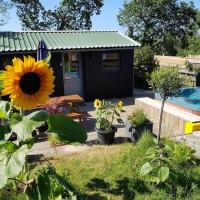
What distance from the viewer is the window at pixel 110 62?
14606 mm

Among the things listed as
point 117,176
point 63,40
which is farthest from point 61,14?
point 117,176

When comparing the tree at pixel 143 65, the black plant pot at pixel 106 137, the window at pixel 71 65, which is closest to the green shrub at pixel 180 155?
the black plant pot at pixel 106 137

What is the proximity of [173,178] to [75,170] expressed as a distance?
77.0 inches

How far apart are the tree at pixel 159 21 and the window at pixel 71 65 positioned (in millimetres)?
25535

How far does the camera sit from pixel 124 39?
15.2m

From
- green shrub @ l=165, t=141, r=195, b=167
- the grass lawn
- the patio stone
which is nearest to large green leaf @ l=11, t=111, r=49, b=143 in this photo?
the grass lawn

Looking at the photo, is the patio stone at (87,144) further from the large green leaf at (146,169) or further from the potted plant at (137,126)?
the large green leaf at (146,169)

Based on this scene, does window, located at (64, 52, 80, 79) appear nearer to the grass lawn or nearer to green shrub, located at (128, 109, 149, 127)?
green shrub, located at (128, 109, 149, 127)

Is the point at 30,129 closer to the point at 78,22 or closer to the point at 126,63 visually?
the point at 126,63

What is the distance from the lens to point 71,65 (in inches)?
560

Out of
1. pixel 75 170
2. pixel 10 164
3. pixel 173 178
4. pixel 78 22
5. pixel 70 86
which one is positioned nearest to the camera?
pixel 10 164

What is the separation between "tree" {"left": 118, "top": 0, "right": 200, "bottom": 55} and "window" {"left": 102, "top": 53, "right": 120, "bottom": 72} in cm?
2462

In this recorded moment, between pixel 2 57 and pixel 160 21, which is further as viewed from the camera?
pixel 160 21

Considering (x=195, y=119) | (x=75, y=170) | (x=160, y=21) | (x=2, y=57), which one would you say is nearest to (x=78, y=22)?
(x=160, y=21)
